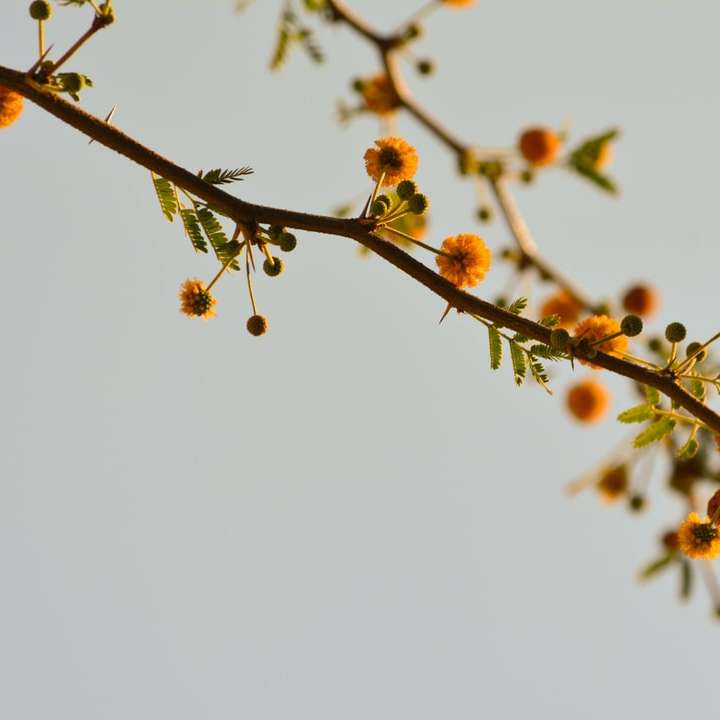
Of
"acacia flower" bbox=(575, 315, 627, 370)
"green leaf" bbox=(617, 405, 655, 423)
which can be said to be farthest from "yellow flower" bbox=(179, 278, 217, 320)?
"green leaf" bbox=(617, 405, 655, 423)

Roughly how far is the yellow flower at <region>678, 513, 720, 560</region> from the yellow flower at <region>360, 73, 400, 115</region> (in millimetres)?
5083

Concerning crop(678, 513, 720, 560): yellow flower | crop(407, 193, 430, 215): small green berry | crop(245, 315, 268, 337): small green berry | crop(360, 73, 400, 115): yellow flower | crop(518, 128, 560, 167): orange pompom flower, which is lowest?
crop(678, 513, 720, 560): yellow flower

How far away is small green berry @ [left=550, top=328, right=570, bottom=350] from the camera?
3.41 m

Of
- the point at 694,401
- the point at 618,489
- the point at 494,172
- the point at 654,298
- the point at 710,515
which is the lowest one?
the point at 710,515

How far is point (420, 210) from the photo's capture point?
145 inches

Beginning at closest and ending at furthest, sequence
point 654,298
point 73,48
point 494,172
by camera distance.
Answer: point 73,48, point 494,172, point 654,298

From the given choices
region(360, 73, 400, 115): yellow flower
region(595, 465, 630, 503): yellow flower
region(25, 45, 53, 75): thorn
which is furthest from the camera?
region(595, 465, 630, 503): yellow flower

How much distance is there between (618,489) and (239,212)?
5.82m

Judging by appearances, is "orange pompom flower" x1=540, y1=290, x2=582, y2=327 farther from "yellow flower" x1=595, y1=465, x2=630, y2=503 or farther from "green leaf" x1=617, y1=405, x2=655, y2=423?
"green leaf" x1=617, y1=405, x2=655, y2=423

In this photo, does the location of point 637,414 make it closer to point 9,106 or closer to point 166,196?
point 166,196

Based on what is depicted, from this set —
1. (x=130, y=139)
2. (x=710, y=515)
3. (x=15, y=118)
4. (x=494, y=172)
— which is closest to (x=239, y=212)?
(x=130, y=139)

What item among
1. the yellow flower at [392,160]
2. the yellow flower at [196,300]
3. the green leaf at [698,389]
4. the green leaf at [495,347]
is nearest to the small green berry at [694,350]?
the green leaf at [698,389]

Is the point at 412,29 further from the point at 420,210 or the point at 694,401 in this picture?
the point at 694,401

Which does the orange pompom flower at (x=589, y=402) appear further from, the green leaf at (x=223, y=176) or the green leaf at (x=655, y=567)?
the green leaf at (x=223, y=176)
